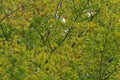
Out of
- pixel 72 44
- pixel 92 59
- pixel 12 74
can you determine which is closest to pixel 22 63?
pixel 12 74

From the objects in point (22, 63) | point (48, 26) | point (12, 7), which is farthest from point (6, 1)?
point (22, 63)

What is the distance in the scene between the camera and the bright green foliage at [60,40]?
961cm

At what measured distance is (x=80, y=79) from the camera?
11.5 m

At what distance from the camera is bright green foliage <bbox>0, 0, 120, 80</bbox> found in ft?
31.5

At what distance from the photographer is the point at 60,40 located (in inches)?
496

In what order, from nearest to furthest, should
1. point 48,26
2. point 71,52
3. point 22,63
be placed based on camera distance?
1. point 22,63
2. point 71,52
3. point 48,26

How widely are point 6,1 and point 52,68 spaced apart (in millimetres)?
3100

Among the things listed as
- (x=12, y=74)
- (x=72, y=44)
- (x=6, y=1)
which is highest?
(x=6, y=1)

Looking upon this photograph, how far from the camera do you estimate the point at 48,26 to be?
1257 centimetres

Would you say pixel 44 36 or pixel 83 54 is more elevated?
pixel 44 36

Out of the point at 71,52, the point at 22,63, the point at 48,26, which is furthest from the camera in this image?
the point at 48,26

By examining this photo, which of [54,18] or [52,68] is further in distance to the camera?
[54,18]

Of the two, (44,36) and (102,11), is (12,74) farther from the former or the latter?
(102,11)

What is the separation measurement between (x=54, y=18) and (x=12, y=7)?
7.42 feet
